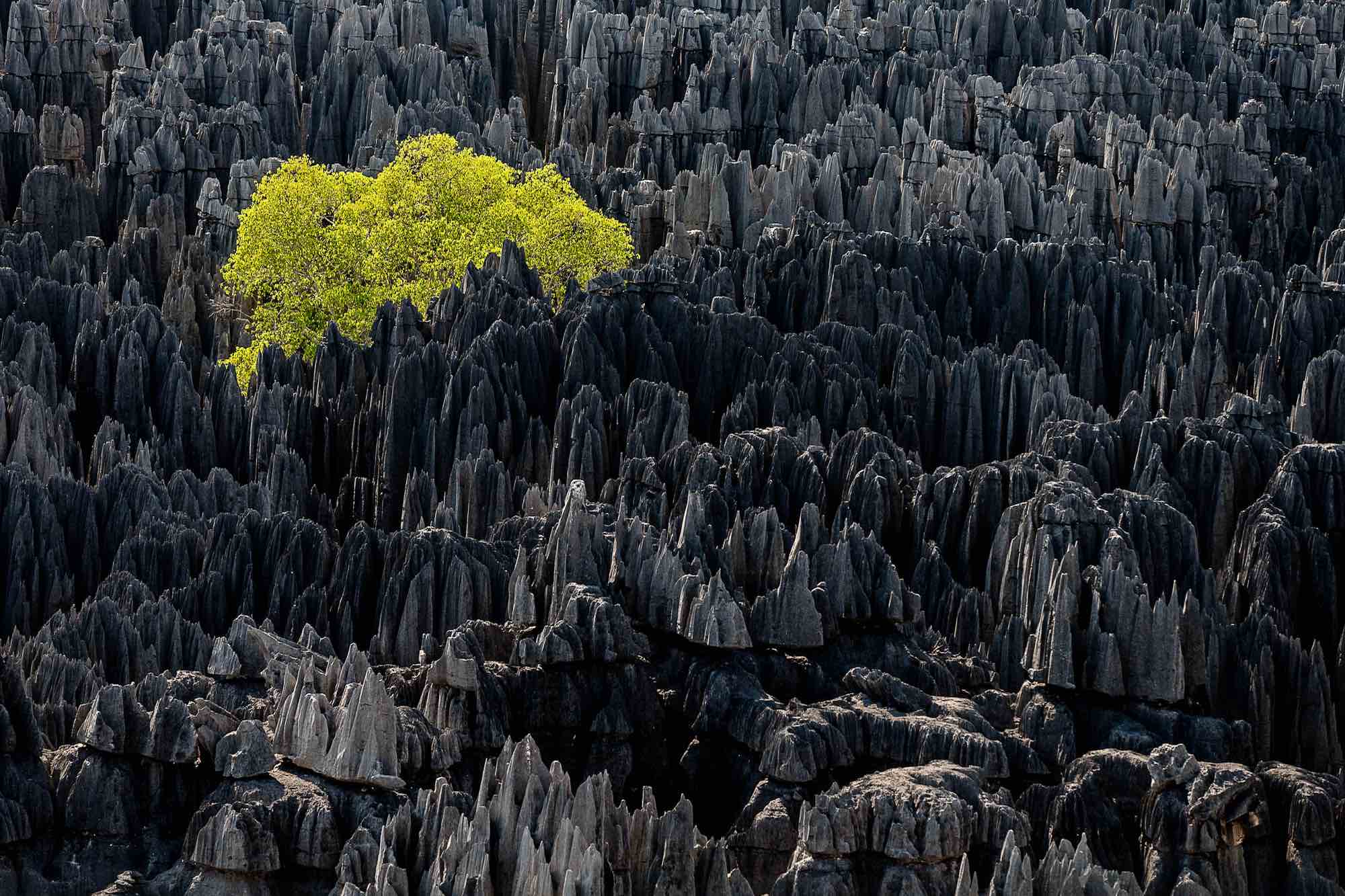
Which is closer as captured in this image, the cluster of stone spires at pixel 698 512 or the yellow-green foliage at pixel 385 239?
the cluster of stone spires at pixel 698 512

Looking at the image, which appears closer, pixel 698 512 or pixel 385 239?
pixel 698 512

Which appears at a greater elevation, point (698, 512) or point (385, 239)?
point (698, 512)

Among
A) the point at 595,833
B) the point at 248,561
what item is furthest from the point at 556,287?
the point at 595,833

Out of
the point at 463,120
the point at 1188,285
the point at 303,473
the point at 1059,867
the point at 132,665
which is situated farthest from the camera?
the point at 463,120

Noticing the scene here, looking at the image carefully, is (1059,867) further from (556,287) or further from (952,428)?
(556,287)

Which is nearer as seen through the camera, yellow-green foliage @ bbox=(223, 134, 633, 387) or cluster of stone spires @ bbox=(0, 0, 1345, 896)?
cluster of stone spires @ bbox=(0, 0, 1345, 896)
